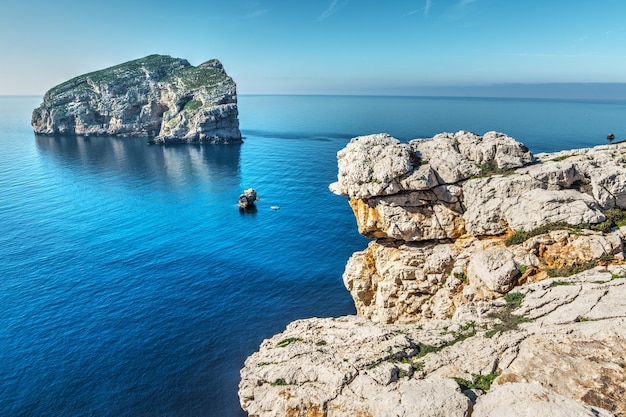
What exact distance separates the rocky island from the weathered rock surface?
0.09 meters

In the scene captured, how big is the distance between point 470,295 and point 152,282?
1975 inches

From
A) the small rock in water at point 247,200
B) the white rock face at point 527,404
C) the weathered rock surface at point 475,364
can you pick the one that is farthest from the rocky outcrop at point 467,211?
the small rock in water at point 247,200

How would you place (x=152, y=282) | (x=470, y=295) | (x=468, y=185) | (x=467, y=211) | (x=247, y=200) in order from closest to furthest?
(x=470, y=295) → (x=467, y=211) → (x=468, y=185) → (x=152, y=282) → (x=247, y=200)

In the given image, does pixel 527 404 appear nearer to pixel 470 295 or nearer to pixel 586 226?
pixel 470 295

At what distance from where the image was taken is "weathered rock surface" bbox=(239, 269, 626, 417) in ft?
59.0

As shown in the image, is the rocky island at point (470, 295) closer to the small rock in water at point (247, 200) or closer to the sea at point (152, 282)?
the sea at point (152, 282)

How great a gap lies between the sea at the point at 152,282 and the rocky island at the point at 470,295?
49.0 ft

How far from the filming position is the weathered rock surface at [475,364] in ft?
59.0

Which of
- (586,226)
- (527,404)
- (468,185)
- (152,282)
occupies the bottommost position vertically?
(152,282)

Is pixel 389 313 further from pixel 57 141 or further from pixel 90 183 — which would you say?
pixel 57 141

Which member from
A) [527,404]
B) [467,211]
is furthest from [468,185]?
[527,404]

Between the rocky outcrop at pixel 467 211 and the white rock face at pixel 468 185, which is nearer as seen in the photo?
the rocky outcrop at pixel 467 211

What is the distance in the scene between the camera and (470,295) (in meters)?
31.9

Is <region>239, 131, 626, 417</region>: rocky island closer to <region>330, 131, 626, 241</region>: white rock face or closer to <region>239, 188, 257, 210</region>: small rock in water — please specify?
<region>330, 131, 626, 241</region>: white rock face
